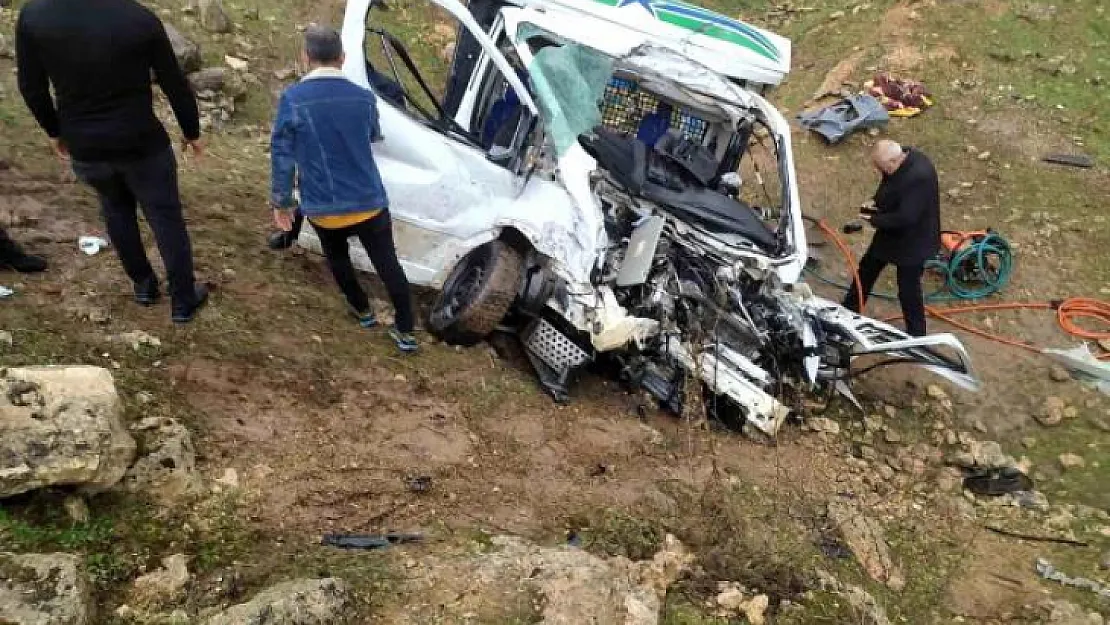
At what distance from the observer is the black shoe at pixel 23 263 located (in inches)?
140

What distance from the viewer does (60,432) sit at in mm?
2355

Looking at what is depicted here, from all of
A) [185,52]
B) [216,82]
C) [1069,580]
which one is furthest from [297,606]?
[185,52]

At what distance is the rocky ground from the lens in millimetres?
2373

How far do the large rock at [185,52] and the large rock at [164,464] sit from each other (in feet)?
15.5

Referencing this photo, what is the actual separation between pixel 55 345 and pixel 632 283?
2704mm


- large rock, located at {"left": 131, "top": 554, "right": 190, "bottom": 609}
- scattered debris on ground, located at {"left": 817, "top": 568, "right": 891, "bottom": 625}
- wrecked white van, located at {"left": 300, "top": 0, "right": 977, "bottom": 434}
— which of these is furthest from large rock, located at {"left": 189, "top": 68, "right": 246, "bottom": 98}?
scattered debris on ground, located at {"left": 817, "top": 568, "right": 891, "bottom": 625}

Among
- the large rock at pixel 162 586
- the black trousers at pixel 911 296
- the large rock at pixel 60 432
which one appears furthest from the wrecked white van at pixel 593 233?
the large rock at pixel 162 586

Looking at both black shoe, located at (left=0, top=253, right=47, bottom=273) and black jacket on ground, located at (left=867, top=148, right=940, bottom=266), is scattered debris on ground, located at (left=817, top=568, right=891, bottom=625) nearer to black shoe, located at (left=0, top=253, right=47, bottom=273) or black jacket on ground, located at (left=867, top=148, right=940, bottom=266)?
black jacket on ground, located at (left=867, top=148, right=940, bottom=266)

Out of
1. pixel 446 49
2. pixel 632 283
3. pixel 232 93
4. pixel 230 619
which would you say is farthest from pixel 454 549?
pixel 446 49

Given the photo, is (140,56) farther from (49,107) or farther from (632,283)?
(632,283)

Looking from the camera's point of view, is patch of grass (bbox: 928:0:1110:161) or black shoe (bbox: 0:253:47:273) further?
patch of grass (bbox: 928:0:1110:161)

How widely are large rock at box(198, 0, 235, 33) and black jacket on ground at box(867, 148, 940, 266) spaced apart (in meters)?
6.49

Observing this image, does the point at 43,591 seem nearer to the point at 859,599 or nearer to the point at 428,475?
the point at 428,475

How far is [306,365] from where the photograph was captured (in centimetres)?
357
